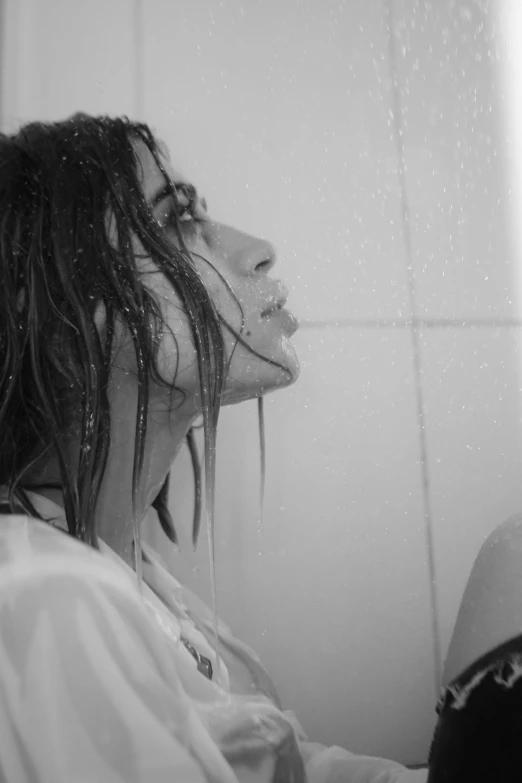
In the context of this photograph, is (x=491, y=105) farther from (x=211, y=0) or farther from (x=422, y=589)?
(x=422, y=589)

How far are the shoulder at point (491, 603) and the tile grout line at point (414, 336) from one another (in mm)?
342

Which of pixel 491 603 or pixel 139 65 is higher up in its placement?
pixel 139 65

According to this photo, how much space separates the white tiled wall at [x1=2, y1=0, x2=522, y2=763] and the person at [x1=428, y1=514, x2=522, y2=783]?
0.38 meters

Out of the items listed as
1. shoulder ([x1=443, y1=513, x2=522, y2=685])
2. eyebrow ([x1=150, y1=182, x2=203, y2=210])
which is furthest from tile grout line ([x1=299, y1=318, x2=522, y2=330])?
shoulder ([x1=443, y1=513, x2=522, y2=685])

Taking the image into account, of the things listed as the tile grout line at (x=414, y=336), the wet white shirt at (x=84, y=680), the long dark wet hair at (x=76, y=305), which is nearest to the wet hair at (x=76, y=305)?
the long dark wet hair at (x=76, y=305)

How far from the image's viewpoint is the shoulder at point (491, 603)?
1.02ft

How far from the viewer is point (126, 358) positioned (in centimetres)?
48

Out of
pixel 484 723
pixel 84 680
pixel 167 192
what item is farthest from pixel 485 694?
pixel 167 192

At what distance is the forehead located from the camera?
19.4 inches

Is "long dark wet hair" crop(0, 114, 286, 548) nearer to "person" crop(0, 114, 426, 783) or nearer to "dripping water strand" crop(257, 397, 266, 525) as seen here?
"person" crop(0, 114, 426, 783)

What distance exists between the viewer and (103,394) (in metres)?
0.48

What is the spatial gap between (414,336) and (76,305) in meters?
0.44

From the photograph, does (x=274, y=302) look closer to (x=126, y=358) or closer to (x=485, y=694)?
(x=126, y=358)

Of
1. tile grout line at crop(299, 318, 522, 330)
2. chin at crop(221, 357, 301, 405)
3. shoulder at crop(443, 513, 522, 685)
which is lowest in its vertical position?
shoulder at crop(443, 513, 522, 685)
